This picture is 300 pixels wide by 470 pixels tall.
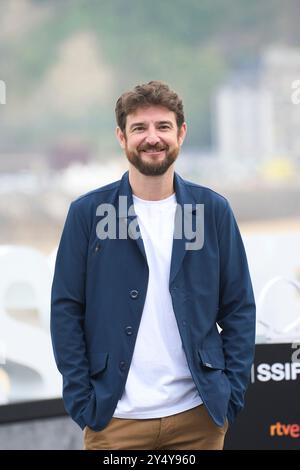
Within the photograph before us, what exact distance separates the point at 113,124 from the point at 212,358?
1.72 meters

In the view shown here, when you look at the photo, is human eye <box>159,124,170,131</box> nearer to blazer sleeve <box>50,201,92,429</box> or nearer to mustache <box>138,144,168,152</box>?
mustache <box>138,144,168,152</box>

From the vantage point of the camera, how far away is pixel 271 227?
4035mm

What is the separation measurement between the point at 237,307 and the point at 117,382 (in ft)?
1.42

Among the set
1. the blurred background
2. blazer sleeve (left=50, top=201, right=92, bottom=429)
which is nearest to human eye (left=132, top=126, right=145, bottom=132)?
blazer sleeve (left=50, top=201, right=92, bottom=429)

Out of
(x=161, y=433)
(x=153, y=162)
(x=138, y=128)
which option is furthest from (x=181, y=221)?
(x=161, y=433)

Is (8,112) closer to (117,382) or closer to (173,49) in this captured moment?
(173,49)

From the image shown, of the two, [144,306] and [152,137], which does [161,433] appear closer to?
[144,306]

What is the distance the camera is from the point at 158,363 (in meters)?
2.35

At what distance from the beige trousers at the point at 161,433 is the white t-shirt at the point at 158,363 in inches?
0.9

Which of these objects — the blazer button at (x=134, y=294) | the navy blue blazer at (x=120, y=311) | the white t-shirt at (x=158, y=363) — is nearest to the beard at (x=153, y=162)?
the navy blue blazer at (x=120, y=311)

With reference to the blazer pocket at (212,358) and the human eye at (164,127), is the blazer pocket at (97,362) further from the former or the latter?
the human eye at (164,127)

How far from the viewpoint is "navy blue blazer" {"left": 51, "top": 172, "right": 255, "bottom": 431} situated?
2.36 meters

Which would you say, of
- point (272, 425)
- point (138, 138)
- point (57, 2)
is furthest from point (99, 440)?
point (57, 2)

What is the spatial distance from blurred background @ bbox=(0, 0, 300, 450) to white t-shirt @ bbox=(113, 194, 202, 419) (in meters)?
1.35
